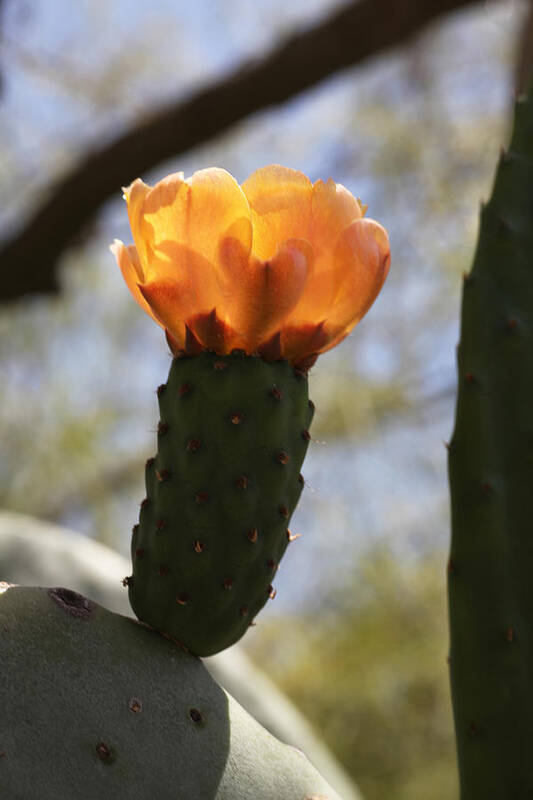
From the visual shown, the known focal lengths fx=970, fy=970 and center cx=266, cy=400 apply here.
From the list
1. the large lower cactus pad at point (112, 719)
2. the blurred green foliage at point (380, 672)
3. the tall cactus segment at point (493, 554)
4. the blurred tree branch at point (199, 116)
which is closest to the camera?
the large lower cactus pad at point (112, 719)

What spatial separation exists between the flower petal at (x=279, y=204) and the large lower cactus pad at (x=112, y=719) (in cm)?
25

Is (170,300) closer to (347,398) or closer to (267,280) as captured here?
(267,280)

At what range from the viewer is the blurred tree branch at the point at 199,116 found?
2.29 m

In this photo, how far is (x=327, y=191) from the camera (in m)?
0.58

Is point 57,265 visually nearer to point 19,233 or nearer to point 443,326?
point 19,233

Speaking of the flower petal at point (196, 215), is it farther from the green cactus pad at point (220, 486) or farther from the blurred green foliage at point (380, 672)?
the blurred green foliage at point (380, 672)

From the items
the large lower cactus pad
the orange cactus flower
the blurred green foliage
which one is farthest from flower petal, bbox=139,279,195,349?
the blurred green foliage

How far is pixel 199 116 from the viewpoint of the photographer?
2.45m

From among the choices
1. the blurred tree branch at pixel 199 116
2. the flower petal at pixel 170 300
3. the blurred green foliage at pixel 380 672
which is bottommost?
the flower petal at pixel 170 300

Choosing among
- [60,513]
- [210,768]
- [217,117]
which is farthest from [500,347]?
[60,513]

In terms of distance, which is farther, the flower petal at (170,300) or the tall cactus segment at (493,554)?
the tall cactus segment at (493,554)

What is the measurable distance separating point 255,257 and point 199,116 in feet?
6.52

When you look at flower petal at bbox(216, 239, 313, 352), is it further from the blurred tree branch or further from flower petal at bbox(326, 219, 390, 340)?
the blurred tree branch

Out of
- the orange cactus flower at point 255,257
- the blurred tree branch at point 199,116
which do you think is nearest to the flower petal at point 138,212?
the orange cactus flower at point 255,257
